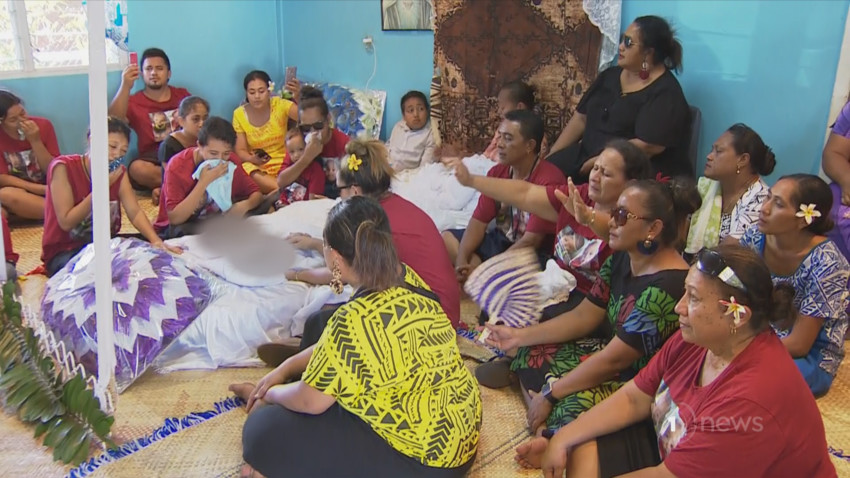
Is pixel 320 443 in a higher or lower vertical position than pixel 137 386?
higher

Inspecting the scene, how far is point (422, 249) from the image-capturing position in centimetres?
236

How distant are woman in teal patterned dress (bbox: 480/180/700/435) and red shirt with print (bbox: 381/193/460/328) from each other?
253 millimetres

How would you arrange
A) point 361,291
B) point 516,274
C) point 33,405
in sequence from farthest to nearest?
A: point 516,274 → point 33,405 → point 361,291

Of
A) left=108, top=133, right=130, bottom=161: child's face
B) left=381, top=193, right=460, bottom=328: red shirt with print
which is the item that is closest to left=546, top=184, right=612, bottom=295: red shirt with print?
left=381, top=193, right=460, bottom=328: red shirt with print

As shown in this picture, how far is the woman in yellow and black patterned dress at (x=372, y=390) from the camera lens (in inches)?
64.7

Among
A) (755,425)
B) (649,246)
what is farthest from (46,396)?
(755,425)

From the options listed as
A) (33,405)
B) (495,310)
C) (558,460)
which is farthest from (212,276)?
(558,460)

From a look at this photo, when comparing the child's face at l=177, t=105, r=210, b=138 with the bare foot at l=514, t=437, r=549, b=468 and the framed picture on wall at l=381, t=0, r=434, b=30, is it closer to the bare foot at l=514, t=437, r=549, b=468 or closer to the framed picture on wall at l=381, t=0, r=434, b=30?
the framed picture on wall at l=381, t=0, r=434, b=30

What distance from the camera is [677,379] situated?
1610 mm

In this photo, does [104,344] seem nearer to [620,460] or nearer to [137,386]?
[137,386]

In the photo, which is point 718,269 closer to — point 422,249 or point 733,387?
point 733,387

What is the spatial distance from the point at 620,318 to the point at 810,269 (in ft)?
2.39

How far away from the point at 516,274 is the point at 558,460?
3.06 ft

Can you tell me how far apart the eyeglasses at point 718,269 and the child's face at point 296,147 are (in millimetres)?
3041
